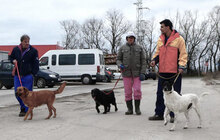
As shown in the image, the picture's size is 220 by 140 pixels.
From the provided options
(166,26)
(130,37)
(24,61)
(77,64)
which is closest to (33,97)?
(24,61)

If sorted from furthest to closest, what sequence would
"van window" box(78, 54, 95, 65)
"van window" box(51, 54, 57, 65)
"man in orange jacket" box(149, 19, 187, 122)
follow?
"van window" box(51, 54, 57, 65)
"van window" box(78, 54, 95, 65)
"man in orange jacket" box(149, 19, 187, 122)

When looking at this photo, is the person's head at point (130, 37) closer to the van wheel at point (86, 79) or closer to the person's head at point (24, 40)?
the person's head at point (24, 40)

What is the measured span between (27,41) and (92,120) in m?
2.56

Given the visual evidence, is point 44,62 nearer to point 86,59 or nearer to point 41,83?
point 86,59

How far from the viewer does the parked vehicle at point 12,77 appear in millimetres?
18969

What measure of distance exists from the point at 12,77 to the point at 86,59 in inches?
263

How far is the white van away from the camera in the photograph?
23891mm

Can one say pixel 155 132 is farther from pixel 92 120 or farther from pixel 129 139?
pixel 92 120

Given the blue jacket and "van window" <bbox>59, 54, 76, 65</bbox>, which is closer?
the blue jacket

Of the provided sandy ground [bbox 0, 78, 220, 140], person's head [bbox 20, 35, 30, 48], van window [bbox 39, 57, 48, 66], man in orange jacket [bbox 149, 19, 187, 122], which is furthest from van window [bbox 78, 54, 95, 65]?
man in orange jacket [bbox 149, 19, 187, 122]

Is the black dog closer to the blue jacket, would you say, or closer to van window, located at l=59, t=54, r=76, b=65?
the blue jacket

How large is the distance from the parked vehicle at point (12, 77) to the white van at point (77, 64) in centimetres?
345

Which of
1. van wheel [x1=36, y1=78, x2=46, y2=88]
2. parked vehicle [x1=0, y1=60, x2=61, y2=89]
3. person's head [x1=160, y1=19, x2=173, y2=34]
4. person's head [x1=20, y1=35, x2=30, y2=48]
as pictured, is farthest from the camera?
van wheel [x1=36, y1=78, x2=46, y2=88]

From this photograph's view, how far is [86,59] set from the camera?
24.0 m
